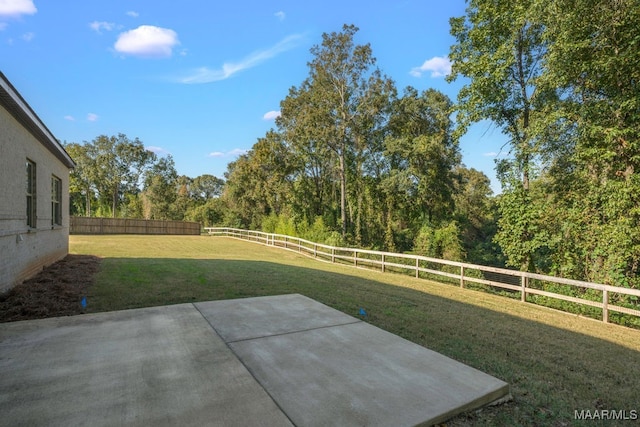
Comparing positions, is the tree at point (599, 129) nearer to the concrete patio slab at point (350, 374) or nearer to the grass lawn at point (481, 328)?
the grass lawn at point (481, 328)

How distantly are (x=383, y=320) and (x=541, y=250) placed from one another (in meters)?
10.1

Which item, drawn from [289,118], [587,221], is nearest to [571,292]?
[587,221]

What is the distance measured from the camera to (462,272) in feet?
29.6

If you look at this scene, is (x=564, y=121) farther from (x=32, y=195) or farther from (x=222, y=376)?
(x=32, y=195)

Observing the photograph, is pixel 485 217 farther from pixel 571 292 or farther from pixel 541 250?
pixel 571 292

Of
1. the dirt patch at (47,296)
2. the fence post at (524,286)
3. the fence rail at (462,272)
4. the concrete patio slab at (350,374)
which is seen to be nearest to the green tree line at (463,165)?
the fence rail at (462,272)

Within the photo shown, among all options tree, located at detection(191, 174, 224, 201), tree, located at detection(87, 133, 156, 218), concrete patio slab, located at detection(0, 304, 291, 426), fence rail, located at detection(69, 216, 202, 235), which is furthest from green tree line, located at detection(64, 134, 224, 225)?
concrete patio slab, located at detection(0, 304, 291, 426)

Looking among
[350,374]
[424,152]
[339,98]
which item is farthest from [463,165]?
[350,374]

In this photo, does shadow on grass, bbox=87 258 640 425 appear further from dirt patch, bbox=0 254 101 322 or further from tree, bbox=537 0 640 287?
tree, bbox=537 0 640 287

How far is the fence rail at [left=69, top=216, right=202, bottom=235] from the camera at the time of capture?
26.0m

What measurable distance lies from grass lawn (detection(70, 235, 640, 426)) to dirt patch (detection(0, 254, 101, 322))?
302 millimetres

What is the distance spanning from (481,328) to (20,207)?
27.3 ft

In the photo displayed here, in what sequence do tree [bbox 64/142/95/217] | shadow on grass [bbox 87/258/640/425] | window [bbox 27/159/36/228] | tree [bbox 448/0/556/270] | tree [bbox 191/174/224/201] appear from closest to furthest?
shadow on grass [bbox 87/258/640/425], window [bbox 27/159/36/228], tree [bbox 448/0/556/270], tree [bbox 64/142/95/217], tree [bbox 191/174/224/201]

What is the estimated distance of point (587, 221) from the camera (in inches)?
398
